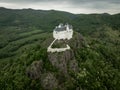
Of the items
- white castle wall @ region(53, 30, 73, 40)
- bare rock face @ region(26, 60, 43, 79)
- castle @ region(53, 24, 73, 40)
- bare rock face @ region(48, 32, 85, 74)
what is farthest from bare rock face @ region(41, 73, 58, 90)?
castle @ region(53, 24, 73, 40)

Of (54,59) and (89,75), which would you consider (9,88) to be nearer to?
(54,59)

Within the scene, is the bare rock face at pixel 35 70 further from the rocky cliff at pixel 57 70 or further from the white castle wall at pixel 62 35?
the white castle wall at pixel 62 35

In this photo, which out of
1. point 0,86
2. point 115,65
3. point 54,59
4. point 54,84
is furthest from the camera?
point 115,65

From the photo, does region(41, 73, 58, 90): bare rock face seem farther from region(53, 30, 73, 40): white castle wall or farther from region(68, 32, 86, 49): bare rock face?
region(53, 30, 73, 40): white castle wall

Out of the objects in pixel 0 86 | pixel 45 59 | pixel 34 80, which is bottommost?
pixel 0 86

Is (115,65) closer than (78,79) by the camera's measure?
No

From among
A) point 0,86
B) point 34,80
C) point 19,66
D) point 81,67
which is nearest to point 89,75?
point 81,67

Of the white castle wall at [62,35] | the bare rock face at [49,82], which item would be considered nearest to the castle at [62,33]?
the white castle wall at [62,35]
